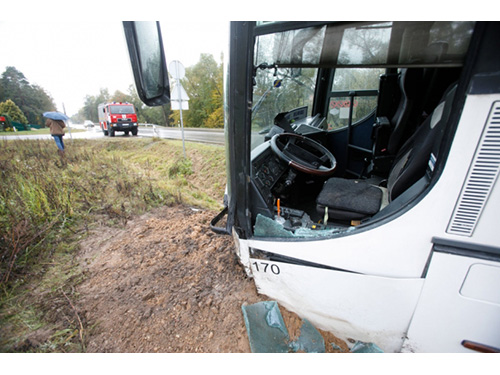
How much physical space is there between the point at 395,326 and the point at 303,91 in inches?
111

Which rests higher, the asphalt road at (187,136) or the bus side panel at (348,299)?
the bus side panel at (348,299)

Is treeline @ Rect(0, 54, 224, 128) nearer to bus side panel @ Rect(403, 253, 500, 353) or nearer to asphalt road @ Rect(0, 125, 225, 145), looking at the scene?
asphalt road @ Rect(0, 125, 225, 145)

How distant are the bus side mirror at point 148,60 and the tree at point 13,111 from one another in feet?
78.6

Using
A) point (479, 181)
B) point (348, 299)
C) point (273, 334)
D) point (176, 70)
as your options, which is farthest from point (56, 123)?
point (479, 181)

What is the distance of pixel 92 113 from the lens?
1847 inches

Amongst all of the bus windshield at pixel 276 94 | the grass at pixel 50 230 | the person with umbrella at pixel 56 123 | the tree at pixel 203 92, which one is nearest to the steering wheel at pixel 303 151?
the bus windshield at pixel 276 94

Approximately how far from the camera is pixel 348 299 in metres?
1.28

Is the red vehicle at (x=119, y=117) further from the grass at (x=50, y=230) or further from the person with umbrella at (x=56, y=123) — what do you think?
the grass at (x=50, y=230)

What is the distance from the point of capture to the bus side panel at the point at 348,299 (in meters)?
1.17

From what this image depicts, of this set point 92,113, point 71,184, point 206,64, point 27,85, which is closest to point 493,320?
point 71,184

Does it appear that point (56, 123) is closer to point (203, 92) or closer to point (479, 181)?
point (479, 181)

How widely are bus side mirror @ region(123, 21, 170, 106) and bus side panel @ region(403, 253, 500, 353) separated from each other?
1666 millimetres

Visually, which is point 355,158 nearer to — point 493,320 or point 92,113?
point 493,320

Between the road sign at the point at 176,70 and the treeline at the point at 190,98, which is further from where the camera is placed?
the treeline at the point at 190,98
